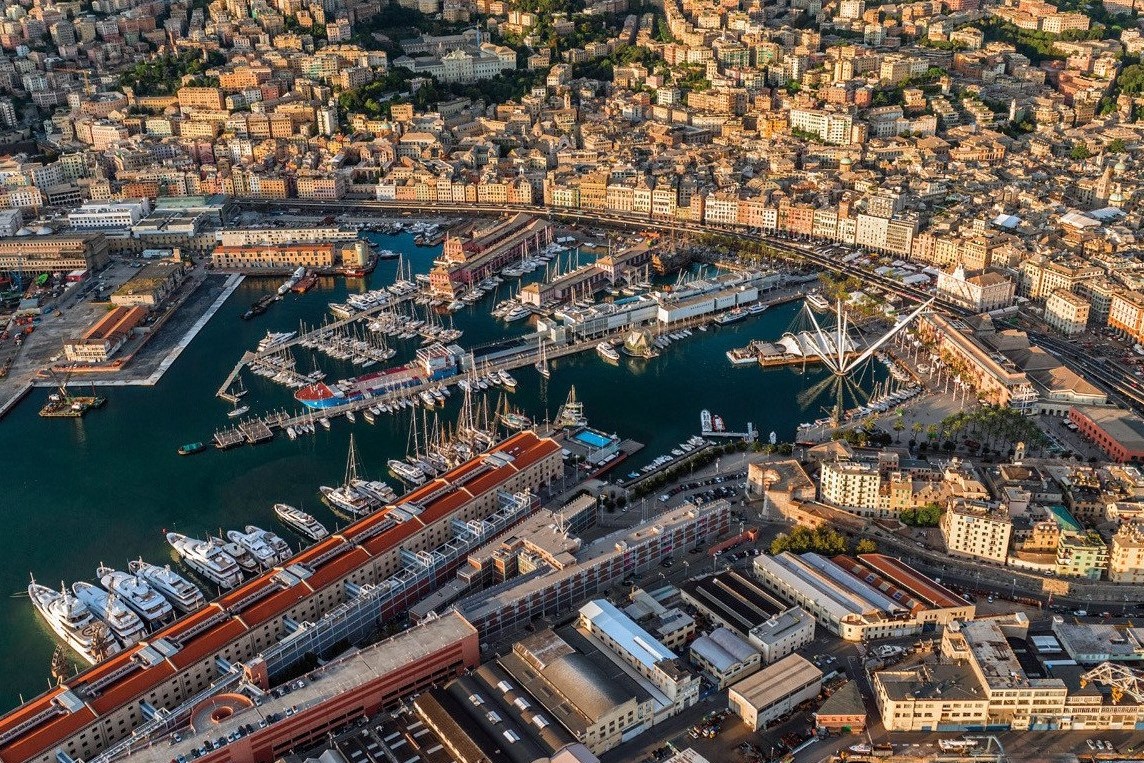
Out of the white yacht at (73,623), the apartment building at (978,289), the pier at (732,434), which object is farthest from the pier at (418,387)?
the white yacht at (73,623)

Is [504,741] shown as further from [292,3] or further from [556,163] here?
[292,3]

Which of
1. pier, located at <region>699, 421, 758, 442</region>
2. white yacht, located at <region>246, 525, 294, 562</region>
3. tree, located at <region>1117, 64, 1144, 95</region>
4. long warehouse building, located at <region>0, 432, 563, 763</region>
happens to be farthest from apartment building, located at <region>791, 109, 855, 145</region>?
white yacht, located at <region>246, 525, 294, 562</region>

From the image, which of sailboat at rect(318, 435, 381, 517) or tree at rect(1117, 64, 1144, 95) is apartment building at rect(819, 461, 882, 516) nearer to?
sailboat at rect(318, 435, 381, 517)

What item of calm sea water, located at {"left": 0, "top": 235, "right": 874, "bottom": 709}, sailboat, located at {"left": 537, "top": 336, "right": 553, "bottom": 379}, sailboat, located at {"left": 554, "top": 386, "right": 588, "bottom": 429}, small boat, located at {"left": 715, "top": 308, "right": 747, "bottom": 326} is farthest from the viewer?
small boat, located at {"left": 715, "top": 308, "right": 747, "bottom": 326}

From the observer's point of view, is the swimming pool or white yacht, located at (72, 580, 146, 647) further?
the swimming pool

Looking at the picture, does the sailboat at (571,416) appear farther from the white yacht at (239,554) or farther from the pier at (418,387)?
the white yacht at (239,554)

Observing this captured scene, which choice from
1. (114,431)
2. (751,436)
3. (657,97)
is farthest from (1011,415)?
(657,97)
